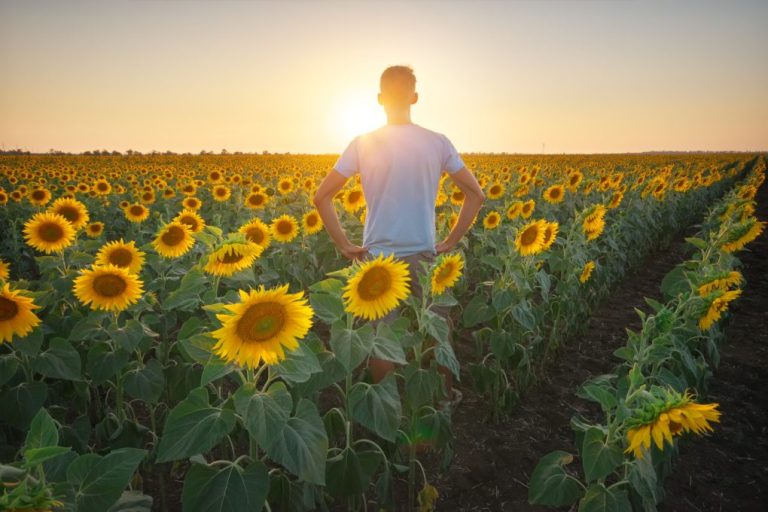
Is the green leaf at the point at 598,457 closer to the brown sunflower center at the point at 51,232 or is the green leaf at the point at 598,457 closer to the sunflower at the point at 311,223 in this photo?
the sunflower at the point at 311,223

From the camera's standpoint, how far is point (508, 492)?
10.9ft

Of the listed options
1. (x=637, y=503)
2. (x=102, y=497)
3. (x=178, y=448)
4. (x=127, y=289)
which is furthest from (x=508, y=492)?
(x=127, y=289)

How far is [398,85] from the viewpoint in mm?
2955

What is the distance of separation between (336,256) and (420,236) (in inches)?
136

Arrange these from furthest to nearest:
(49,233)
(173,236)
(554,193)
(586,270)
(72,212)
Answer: (554,193), (72,212), (586,270), (49,233), (173,236)

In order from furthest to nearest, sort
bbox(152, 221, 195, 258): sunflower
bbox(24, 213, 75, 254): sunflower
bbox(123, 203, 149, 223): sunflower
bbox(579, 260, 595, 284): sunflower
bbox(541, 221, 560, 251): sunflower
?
1. bbox(123, 203, 149, 223): sunflower
2. bbox(579, 260, 595, 284): sunflower
3. bbox(24, 213, 75, 254): sunflower
4. bbox(541, 221, 560, 251): sunflower
5. bbox(152, 221, 195, 258): sunflower

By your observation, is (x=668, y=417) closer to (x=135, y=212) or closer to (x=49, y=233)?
(x=49, y=233)

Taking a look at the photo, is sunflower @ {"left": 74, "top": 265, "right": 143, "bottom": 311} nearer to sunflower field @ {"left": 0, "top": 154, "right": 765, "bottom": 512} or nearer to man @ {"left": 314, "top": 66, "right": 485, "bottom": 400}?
sunflower field @ {"left": 0, "top": 154, "right": 765, "bottom": 512}

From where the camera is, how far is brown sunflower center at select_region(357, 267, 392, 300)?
7.36 ft

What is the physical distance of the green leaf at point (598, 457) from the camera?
203cm

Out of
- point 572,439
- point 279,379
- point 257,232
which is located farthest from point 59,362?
point 572,439

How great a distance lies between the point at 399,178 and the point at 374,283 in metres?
1.01

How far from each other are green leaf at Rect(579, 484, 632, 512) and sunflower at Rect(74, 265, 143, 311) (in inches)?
109

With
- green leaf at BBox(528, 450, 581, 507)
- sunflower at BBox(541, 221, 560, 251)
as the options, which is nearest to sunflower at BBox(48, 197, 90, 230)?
sunflower at BBox(541, 221, 560, 251)
